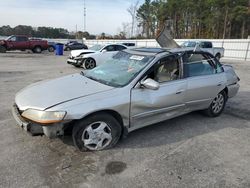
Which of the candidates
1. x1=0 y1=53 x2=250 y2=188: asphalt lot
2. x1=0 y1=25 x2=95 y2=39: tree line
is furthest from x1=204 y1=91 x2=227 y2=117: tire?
x1=0 y1=25 x2=95 y2=39: tree line

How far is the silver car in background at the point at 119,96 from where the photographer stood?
9.84ft

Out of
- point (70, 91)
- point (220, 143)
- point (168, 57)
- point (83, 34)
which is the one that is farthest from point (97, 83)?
point (83, 34)

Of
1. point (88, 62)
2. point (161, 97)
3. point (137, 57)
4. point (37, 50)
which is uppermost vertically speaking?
point (137, 57)

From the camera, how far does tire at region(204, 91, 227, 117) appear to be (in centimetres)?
479

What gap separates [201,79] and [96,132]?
2.33 meters

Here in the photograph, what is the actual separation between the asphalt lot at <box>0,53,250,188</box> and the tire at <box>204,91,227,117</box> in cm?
52

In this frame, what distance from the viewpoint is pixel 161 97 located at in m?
3.69

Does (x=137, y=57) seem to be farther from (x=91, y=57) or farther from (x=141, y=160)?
(x=91, y=57)

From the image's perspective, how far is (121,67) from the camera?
157 inches

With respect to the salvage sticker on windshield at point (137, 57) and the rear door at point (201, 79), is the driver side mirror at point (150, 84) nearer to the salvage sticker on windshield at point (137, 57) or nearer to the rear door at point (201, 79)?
the salvage sticker on windshield at point (137, 57)

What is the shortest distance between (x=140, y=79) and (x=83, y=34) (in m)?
63.2

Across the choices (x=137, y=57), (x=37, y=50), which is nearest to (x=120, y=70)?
(x=137, y=57)

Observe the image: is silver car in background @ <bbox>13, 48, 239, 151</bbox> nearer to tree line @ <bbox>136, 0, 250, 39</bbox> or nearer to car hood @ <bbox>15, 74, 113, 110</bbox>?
car hood @ <bbox>15, 74, 113, 110</bbox>

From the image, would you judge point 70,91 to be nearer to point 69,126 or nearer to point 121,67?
point 69,126
